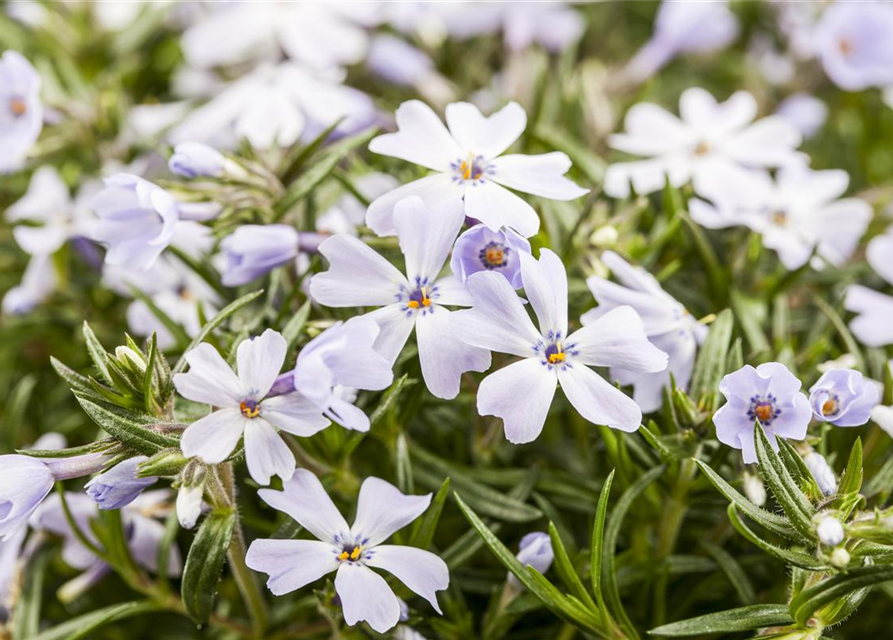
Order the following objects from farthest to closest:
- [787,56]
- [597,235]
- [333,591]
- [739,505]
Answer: [787,56]
[597,235]
[333,591]
[739,505]

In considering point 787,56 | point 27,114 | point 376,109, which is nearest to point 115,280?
point 27,114

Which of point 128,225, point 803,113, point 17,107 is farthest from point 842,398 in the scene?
point 17,107

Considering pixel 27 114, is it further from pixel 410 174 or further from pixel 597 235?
pixel 597 235

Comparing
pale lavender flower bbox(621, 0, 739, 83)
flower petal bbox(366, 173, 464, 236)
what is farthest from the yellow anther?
pale lavender flower bbox(621, 0, 739, 83)

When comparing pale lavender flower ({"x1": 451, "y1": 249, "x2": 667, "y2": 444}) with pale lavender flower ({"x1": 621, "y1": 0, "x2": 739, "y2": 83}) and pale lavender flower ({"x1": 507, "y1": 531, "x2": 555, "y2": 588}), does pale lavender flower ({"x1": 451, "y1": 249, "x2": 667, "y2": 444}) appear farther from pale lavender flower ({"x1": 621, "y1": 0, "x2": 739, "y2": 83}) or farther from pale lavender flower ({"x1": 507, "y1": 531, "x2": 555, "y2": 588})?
pale lavender flower ({"x1": 621, "y1": 0, "x2": 739, "y2": 83})

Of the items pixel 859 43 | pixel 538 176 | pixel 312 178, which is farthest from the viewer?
pixel 859 43

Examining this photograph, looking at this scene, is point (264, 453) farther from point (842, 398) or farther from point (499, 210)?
point (842, 398)

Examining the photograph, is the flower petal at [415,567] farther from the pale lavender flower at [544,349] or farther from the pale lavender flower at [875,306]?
the pale lavender flower at [875,306]
